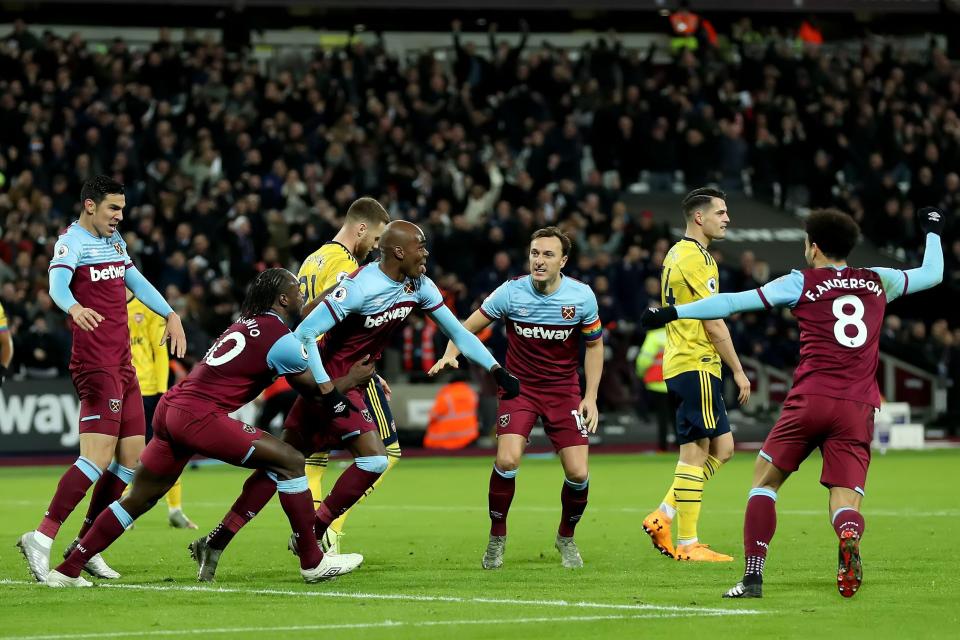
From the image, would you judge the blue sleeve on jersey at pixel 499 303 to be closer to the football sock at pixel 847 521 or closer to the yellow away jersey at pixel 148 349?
the football sock at pixel 847 521

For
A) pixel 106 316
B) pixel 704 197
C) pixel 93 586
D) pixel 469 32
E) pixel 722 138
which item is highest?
pixel 469 32

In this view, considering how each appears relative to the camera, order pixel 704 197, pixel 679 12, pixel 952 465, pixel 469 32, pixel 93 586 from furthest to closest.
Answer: pixel 469 32
pixel 679 12
pixel 952 465
pixel 704 197
pixel 93 586

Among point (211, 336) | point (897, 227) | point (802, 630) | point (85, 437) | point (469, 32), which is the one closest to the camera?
point (802, 630)

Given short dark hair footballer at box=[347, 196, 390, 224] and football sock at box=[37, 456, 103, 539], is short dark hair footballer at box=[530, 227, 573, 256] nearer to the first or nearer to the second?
short dark hair footballer at box=[347, 196, 390, 224]

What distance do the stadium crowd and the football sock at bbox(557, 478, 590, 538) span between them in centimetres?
1285

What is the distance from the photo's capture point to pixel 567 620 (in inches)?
340

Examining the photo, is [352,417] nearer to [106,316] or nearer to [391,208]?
[106,316]

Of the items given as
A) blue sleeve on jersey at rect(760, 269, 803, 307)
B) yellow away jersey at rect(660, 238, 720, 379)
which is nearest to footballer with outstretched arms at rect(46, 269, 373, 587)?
blue sleeve on jersey at rect(760, 269, 803, 307)

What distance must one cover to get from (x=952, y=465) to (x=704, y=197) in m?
11.8

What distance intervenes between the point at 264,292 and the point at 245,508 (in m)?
1.44

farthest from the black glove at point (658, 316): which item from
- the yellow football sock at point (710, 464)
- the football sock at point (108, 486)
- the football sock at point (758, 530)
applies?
the football sock at point (108, 486)

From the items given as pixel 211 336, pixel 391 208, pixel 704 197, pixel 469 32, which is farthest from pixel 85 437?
pixel 469 32

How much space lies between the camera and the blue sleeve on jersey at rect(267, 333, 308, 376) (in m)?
10.1

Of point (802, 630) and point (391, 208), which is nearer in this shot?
point (802, 630)
